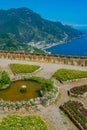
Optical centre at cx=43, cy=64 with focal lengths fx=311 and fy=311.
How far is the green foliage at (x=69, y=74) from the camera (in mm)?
46531

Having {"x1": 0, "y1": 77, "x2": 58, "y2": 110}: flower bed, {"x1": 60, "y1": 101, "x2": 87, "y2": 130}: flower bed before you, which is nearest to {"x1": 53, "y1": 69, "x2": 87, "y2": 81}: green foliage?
{"x1": 0, "y1": 77, "x2": 58, "y2": 110}: flower bed

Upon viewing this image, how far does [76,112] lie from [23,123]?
650 cm

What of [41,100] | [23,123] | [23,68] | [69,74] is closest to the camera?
[23,123]

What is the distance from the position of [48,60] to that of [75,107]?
23.8 meters

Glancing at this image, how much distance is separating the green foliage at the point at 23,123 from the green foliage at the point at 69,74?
45.9ft

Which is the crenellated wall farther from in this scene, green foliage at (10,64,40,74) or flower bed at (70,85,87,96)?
flower bed at (70,85,87,96)

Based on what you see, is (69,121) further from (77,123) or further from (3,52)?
(3,52)

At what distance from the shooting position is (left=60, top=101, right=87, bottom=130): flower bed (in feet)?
106

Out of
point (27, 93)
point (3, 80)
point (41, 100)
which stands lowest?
point (41, 100)

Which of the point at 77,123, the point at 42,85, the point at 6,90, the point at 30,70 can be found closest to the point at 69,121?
the point at 77,123

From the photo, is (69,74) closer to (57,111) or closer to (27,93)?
(27,93)

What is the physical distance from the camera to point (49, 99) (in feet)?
126

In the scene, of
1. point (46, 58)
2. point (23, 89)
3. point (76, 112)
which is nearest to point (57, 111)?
point (76, 112)

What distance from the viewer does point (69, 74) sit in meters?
47.6
